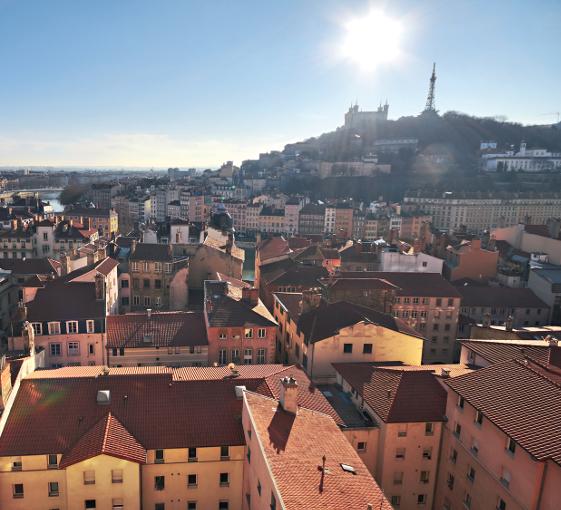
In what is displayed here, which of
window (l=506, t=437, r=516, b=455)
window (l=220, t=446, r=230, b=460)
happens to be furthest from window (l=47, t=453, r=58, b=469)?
window (l=506, t=437, r=516, b=455)

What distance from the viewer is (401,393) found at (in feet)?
96.4

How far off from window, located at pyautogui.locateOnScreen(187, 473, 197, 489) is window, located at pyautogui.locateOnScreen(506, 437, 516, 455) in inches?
608

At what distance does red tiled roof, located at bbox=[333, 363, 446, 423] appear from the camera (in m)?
28.4

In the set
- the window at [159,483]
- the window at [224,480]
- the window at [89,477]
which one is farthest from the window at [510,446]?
the window at [89,477]

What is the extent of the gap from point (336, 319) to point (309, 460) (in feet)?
57.8

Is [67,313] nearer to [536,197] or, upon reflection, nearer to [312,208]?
[312,208]

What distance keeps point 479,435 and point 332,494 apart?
402 inches

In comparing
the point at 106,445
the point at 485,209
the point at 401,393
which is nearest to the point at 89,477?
the point at 106,445

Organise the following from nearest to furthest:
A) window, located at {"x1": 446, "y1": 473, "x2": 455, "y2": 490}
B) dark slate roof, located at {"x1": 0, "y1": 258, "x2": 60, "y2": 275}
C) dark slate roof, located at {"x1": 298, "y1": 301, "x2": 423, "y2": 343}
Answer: window, located at {"x1": 446, "y1": 473, "x2": 455, "y2": 490}
dark slate roof, located at {"x1": 298, "y1": 301, "x2": 423, "y2": 343}
dark slate roof, located at {"x1": 0, "y1": 258, "x2": 60, "y2": 275}

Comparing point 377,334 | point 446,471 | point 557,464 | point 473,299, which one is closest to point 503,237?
point 473,299

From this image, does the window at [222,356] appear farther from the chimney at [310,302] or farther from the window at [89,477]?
the window at [89,477]

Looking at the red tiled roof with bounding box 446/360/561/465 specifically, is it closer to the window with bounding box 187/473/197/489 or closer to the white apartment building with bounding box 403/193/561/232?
the window with bounding box 187/473/197/489

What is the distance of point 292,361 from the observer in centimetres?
4100

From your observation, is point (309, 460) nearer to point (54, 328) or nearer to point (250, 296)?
→ point (250, 296)
